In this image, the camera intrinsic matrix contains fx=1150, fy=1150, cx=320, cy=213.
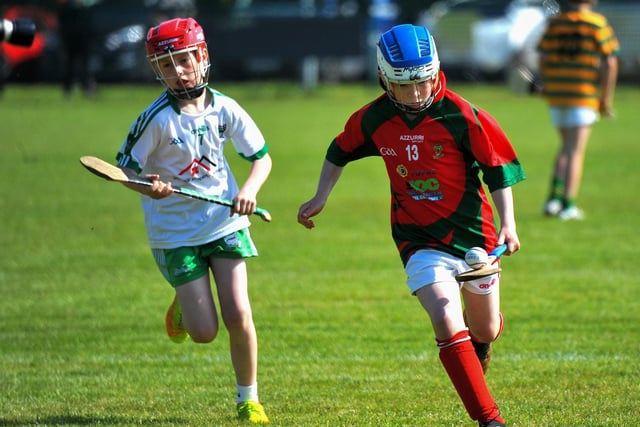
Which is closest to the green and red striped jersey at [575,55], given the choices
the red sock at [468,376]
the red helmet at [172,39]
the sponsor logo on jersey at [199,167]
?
the sponsor logo on jersey at [199,167]

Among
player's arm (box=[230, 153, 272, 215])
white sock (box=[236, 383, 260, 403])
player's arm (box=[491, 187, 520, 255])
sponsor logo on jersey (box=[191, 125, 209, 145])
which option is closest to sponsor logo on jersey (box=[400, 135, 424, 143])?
player's arm (box=[491, 187, 520, 255])

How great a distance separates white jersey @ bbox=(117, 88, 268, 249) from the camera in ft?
17.0

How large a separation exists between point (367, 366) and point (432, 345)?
1.95 ft

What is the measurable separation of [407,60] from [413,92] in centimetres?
14

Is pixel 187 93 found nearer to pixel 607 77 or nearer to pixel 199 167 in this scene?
pixel 199 167

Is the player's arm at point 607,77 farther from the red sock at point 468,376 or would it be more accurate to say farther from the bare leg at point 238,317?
the red sock at point 468,376

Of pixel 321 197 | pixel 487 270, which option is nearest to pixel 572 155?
pixel 321 197

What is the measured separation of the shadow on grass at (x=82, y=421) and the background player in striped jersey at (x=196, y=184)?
1.22ft

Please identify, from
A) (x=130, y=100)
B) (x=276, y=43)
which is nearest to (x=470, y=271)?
(x=130, y=100)

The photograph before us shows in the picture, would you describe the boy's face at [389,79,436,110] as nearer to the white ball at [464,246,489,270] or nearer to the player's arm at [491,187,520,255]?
the player's arm at [491,187,520,255]

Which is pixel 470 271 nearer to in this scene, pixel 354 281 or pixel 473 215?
pixel 473 215

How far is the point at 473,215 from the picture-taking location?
16.1 feet

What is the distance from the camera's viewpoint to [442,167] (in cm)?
485

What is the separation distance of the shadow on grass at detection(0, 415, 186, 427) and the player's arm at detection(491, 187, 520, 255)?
65.1 inches
